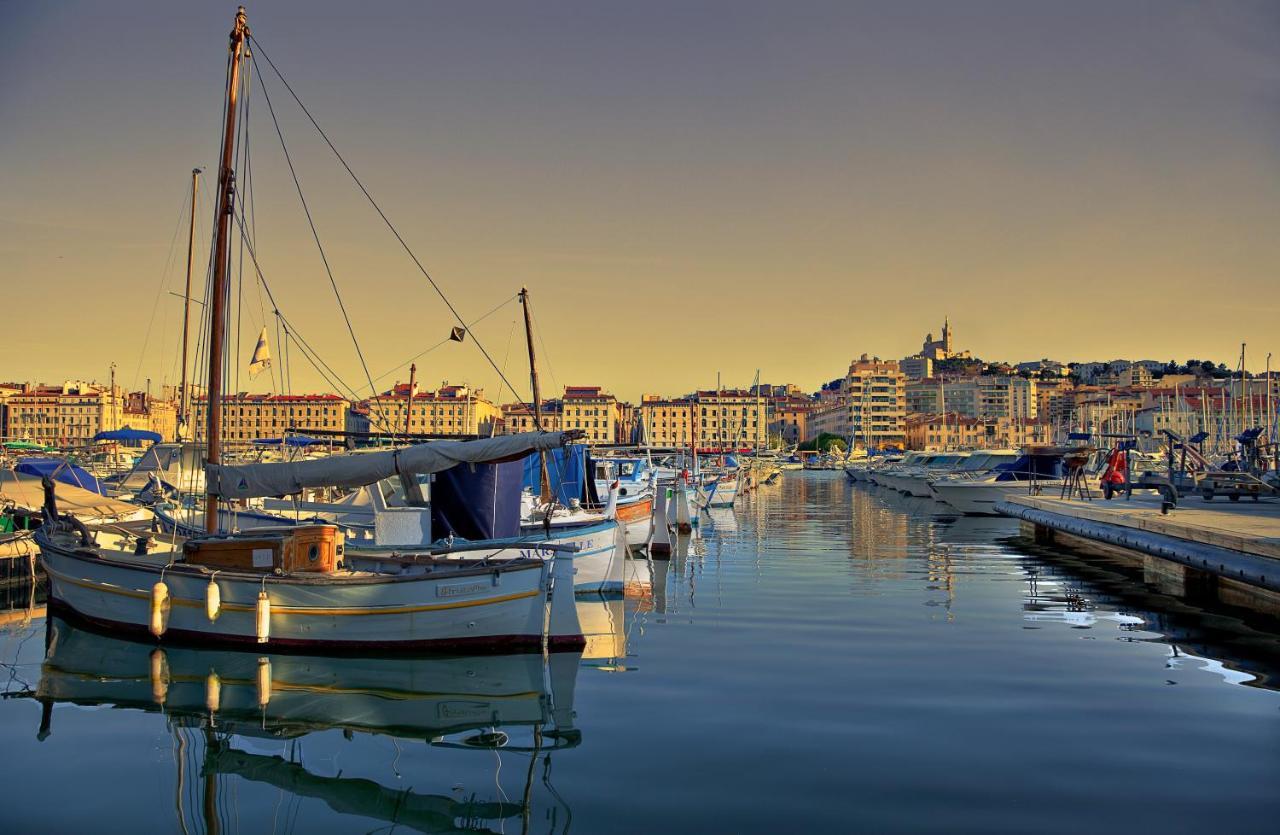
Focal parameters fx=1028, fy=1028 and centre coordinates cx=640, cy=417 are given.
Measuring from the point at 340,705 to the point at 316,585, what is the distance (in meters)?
2.73

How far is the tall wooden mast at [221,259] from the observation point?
1611 cm

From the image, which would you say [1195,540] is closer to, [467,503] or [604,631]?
[604,631]

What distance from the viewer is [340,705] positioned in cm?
1109

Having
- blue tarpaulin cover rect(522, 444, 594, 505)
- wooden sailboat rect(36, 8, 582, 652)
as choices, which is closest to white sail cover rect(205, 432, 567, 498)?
wooden sailboat rect(36, 8, 582, 652)

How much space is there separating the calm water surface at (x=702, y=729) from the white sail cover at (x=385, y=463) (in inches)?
115

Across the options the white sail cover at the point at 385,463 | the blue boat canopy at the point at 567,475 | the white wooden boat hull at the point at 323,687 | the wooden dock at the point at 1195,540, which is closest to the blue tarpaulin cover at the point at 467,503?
the white sail cover at the point at 385,463

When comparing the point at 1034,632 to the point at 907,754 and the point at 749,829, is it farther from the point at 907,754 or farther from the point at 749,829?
the point at 749,829

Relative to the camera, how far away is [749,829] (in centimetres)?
704

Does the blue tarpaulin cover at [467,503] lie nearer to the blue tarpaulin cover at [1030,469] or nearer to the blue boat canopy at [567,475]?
the blue boat canopy at [567,475]

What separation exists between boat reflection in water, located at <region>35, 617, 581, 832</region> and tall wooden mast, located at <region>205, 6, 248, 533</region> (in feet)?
10.4

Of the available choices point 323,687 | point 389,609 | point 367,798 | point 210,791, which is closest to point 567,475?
point 389,609

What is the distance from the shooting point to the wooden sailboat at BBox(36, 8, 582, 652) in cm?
1342

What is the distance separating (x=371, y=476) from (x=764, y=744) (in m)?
8.29

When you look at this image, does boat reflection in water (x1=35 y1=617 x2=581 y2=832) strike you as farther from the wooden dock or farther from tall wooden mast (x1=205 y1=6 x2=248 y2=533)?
the wooden dock
